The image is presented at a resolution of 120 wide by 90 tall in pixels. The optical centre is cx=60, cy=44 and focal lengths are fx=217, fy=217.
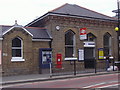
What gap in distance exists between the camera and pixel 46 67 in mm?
20891

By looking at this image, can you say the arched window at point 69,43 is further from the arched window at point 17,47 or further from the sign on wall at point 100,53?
the arched window at point 17,47

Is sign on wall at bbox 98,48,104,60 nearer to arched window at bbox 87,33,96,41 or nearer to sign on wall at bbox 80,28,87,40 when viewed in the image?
arched window at bbox 87,33,96,41

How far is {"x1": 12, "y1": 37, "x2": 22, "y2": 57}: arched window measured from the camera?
19.9m

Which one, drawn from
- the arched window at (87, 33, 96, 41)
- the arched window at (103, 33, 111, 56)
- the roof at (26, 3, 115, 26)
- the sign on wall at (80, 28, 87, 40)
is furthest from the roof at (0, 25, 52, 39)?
the arched window at (103, 33, 111, 56)

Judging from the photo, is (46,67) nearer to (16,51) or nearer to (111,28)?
(16,51)

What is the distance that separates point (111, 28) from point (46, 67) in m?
10.2

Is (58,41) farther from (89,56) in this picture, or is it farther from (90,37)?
(89,56)

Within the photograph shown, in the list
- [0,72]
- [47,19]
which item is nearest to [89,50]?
[47,19]

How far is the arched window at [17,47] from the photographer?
19922 mm

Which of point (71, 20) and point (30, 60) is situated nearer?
point (30, 60)

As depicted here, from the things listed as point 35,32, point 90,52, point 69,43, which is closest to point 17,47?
point 35,32

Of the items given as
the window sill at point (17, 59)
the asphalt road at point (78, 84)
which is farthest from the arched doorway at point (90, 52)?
the asphalt road at point (78, 84)

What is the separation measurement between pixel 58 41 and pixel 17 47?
4.35 metres

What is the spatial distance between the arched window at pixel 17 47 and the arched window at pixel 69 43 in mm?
5287
